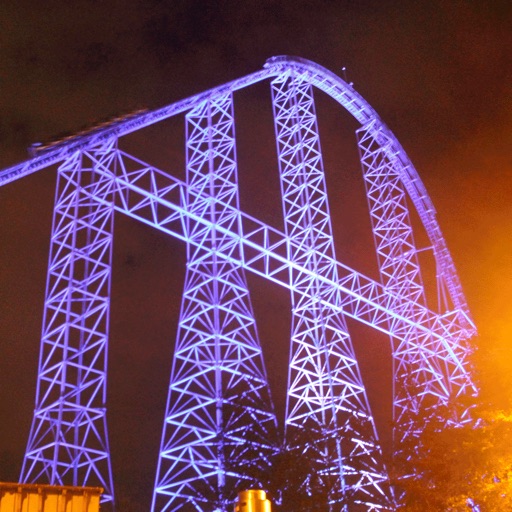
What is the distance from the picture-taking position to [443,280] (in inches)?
937

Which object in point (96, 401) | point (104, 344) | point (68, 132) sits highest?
point (68, 132)

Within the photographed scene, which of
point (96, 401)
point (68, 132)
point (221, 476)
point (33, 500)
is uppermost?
point (68, 132)

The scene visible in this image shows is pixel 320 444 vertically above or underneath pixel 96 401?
underneath

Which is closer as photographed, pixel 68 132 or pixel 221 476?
pixel 221 476

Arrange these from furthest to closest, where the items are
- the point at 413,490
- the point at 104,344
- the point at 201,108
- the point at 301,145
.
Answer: the point at 301,145
the point at 201,108
the point at 104,344
the point at 413,490

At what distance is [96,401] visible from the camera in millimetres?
22562

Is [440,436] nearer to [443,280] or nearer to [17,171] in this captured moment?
[17,171]

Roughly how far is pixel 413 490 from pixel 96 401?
13.6 metres

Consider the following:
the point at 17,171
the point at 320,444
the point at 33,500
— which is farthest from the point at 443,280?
the point at 33,500

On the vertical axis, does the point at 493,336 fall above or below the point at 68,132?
Result: below

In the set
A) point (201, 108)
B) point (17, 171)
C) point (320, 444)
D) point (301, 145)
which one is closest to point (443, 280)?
point (301, 145)

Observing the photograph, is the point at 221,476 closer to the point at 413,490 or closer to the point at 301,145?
the point at 413,490

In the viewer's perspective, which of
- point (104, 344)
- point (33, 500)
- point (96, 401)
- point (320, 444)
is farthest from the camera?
point (96, 401)

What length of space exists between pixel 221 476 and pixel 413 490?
279 cm
